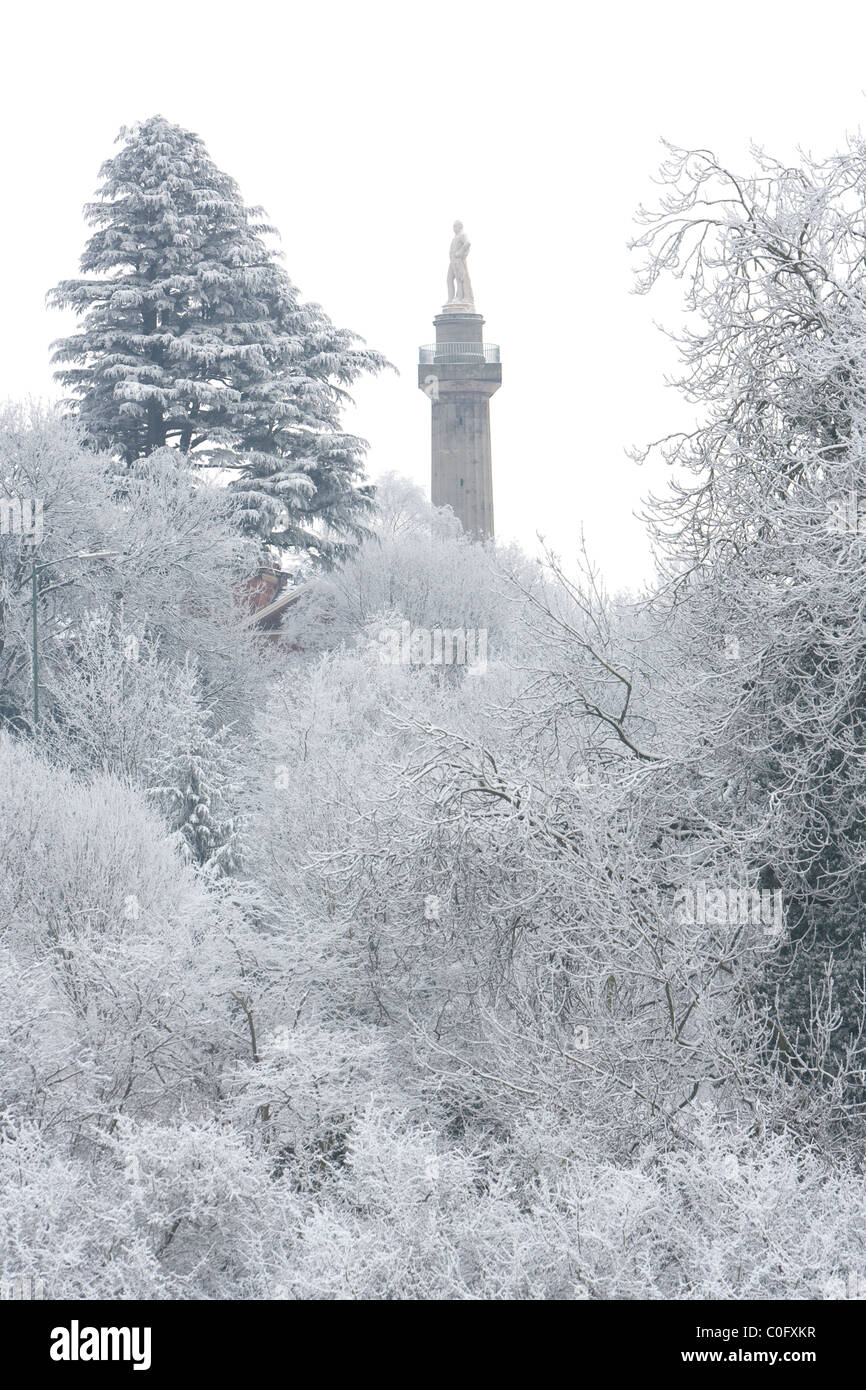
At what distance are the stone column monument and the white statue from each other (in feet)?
1.47

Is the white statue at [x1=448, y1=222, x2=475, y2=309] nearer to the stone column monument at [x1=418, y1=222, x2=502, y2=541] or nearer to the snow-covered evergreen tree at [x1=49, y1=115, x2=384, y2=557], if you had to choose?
the stone column monument at [x1=418, y1=222, x2=502, y2=541]

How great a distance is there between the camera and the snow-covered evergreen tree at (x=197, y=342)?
122ft

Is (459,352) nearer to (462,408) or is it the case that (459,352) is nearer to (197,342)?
(462,408)

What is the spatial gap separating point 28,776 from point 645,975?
569 inches

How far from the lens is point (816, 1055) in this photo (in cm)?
1312

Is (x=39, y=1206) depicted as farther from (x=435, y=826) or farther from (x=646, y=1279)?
(x=435, y=826)

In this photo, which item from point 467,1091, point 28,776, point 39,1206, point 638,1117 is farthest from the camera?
point 28,776

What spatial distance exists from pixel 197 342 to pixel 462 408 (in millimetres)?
22147

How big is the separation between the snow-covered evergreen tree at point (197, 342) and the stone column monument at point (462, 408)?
1923 centimetres

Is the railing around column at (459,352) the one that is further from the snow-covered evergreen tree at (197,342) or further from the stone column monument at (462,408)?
the snow-covered evergreen tree at (197,342)

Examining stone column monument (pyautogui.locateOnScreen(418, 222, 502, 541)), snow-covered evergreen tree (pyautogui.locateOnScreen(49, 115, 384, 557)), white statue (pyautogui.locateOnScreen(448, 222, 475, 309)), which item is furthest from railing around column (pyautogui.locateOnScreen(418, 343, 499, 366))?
snow-covered evergreen tree (pyautogui.locateOnScreen(49, 115, 384, 557))

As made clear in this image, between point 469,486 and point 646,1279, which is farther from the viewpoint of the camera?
point 469,486

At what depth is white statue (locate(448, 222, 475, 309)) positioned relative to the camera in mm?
59125
